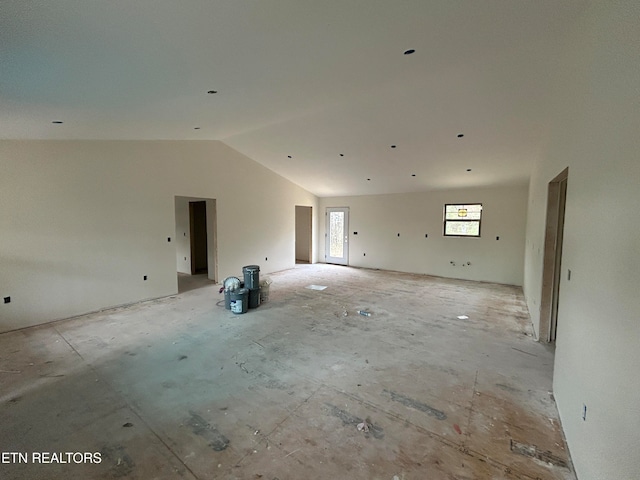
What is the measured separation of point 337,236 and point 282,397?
304 inches

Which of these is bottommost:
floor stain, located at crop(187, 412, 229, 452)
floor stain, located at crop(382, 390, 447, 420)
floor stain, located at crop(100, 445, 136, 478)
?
Result: floor stain, located at crop(100, 445, 136, 478)

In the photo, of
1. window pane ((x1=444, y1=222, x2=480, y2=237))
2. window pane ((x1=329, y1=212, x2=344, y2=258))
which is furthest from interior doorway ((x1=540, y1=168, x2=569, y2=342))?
window pane ((x1=329, y1=212, x2=344, y2=258))

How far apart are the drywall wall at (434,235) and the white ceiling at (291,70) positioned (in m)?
2.03

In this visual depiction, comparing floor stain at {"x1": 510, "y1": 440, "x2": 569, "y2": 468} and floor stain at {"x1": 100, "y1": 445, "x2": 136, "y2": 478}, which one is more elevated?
floor stain at {"x1": 510, "y1": 440, "x2": 569, "y2": 468}

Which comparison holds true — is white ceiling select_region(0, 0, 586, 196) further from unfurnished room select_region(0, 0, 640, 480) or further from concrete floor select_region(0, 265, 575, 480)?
concrete floor select_region(0, 265, 575, 480)

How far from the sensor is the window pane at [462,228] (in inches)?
290

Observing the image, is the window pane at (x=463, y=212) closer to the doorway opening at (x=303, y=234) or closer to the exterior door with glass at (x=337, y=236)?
the exterior door with glass at (x=337, y=236)

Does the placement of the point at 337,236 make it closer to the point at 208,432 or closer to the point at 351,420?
the point at 351,420

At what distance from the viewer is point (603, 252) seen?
156 cm

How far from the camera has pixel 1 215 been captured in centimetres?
368

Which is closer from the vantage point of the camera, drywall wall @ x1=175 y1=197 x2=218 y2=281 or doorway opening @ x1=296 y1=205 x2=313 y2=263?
drywall wall @ x1=175 y1=197 x2=218 y2=281

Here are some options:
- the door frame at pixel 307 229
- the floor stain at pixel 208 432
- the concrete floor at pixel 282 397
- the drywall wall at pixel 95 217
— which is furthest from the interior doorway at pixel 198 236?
the floor stain at pixel 208 432

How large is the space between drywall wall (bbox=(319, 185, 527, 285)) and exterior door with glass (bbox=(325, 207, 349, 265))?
0.61 feet

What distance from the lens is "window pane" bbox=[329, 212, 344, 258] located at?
9.85 metres
